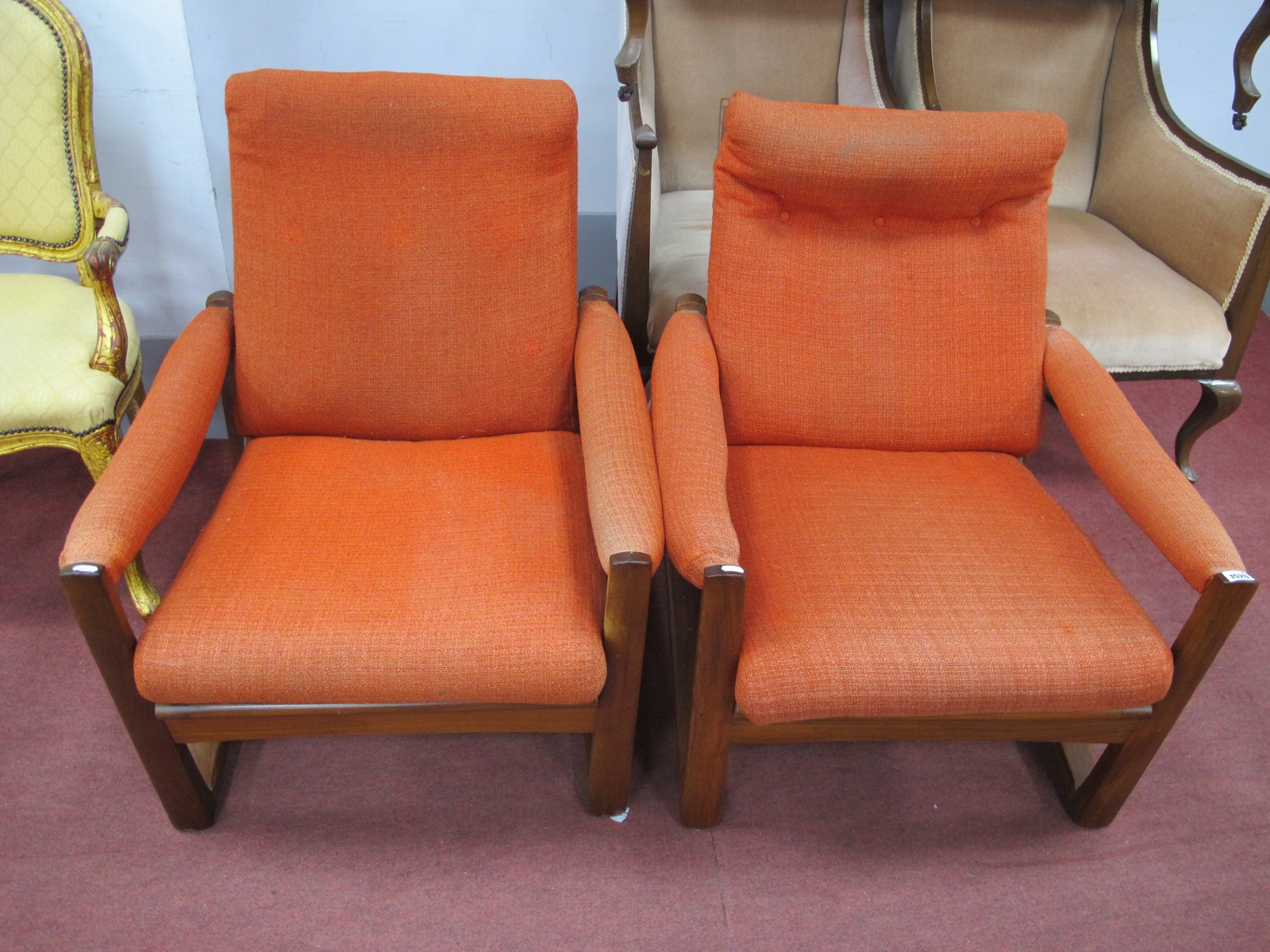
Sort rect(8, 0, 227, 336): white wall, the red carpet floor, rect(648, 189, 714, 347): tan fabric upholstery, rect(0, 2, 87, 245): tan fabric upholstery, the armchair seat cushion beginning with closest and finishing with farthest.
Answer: the red carpet floor, the armchair seat cushion, rect(0, 2, 87, 245): tan fabric upholstery, rect(8, 0, 227, 336): white wall, rect(648, 189, 714, 347): tan fabric upholstery

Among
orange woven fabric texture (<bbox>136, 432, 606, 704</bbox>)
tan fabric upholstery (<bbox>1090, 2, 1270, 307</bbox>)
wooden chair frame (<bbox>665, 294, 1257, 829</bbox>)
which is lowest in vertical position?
wooden chair frame (<bbox>665, 294, 1257, 829</bbox>)

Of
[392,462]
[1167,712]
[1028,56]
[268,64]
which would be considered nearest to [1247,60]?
[1028,56]

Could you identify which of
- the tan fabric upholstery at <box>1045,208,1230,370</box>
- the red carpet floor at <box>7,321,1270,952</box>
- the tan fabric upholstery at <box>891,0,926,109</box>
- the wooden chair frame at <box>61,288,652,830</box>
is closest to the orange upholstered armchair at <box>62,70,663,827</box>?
the wooden chair frame at <box>61,288,652,830</box>

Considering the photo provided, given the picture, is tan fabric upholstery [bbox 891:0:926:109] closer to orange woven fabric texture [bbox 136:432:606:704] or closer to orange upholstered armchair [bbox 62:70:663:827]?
orange upholstered armchair [bbox 62:70:663:827]

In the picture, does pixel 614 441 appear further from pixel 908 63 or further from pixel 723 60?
pixel 908 63

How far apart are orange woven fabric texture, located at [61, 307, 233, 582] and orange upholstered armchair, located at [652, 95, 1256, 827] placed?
2.16ft

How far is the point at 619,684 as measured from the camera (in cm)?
118

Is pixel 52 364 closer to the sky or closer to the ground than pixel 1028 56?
closer to the ground

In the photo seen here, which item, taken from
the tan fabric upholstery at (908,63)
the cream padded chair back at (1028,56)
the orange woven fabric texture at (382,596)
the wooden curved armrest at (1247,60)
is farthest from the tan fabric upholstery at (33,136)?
the wooden curved armrest at (1247,60)

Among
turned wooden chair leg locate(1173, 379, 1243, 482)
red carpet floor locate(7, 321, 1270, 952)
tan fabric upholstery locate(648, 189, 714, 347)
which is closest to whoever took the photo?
red carpet floor locate(7, 321, 1270, 952)

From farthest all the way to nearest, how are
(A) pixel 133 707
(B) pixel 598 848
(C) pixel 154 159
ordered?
(C) pixel 154 159, (B) pixel 598 848, (A) pixel 133 707

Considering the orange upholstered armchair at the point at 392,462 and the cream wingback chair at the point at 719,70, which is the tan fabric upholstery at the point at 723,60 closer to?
the cream wingback chair at the point at 719,70

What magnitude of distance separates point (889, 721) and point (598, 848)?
0.48m

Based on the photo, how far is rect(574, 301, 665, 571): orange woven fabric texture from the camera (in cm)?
110
